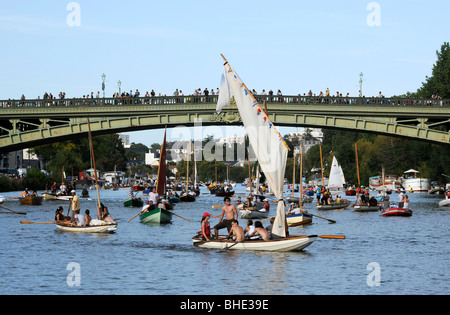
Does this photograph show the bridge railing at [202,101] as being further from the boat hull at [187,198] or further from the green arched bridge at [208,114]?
the boat hull at [187,198]

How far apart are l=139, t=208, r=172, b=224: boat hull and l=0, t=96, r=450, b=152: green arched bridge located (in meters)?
20.7

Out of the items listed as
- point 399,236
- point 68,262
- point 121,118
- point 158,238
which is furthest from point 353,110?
point 68,262

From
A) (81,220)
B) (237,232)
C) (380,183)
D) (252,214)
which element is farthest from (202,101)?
(380,183)

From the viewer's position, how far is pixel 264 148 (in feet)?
127

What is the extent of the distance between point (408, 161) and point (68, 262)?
14302cm

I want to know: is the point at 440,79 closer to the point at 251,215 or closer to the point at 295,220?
the point at 251,215

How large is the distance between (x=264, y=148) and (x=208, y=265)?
641 cm

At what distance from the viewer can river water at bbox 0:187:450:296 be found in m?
31.1

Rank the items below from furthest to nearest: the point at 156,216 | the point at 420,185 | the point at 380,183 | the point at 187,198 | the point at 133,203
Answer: the point at 380,183, the point at 420,185, the point at 187,198, the point at 133,203, the point at 156,216

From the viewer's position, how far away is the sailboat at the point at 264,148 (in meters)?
38.7

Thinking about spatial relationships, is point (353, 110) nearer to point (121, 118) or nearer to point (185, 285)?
point (121, 118)
